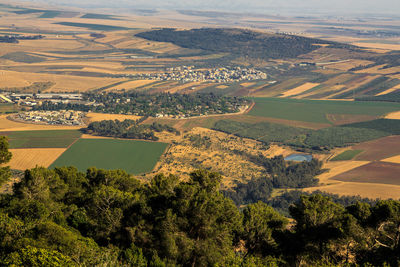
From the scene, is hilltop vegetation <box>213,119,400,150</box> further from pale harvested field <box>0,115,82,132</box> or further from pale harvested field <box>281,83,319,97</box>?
pale harvested field <box>281,83,319,97</box>

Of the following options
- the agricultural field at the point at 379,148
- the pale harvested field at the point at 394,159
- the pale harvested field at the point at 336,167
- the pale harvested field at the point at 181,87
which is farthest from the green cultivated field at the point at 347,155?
the pale harvested field at the point at 181,87

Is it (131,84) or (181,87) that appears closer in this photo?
(181,87)

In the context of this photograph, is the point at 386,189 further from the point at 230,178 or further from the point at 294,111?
the point at 294,111

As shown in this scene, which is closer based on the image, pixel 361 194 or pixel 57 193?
pixel 57 193

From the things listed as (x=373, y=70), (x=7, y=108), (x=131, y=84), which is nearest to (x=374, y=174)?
(x=7, y=108)

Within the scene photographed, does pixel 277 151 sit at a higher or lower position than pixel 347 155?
lower

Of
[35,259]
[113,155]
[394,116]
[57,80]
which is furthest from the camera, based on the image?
[57,80]

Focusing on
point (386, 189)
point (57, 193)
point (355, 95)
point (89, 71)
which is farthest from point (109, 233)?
point (89, 71)

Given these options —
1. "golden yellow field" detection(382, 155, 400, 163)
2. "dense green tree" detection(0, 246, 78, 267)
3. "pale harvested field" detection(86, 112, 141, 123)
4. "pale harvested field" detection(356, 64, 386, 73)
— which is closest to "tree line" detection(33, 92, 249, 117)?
"pale harvested field" detection(86, 112, 141, 123)

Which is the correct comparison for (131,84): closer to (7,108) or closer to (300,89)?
(7,108)
